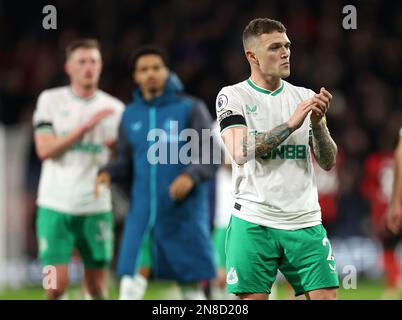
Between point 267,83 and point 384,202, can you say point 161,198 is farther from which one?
point 384,202

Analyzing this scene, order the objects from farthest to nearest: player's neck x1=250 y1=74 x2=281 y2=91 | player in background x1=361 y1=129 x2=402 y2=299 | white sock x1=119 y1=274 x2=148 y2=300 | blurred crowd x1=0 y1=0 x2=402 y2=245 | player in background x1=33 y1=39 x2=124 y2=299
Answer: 1. blurred crowd x1=0 y1=0 x2=402 y2=245
2. player in background x1=361 y1=129 x2=402 y2=299
3. player in background x1=33 y1=39 x2=124 y2=299
4. white sock x1=119 y1=274 x2=148 y2=300
5. player's neck x1=250 y1=74 x2=281 y2=91

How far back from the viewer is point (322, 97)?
5.00m

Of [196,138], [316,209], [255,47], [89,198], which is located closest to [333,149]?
[316,209]

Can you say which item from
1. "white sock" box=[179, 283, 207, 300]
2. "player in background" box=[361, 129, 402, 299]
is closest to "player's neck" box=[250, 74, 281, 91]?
"white sock" box=[179, 283, 207, 300]

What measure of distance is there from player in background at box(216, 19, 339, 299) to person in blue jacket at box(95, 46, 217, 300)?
1.86 metres

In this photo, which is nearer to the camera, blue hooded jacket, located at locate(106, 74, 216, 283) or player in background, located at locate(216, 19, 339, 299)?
player in background, located at locate(216, 19, 339, 299)

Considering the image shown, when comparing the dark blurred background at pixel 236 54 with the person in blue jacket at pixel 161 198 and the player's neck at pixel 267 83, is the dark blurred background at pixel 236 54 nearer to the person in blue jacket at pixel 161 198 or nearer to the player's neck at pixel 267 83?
the person in blue jacket at pixel 161 198

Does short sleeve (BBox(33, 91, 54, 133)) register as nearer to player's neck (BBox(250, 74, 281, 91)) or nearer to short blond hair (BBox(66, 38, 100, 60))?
short blond hair (BBox(66, 38, 100, 60))

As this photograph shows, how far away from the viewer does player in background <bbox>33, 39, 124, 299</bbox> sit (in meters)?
7.80

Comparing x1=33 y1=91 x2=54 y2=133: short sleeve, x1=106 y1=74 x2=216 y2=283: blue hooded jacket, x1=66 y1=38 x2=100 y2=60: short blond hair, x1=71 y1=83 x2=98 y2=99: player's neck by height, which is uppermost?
x1=66 y1=38 x2=100 y2=60: short blond hair

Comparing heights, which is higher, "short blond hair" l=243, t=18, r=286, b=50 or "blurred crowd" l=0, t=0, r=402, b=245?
"blurred crowd" l=0, t=0, r=402, b=245

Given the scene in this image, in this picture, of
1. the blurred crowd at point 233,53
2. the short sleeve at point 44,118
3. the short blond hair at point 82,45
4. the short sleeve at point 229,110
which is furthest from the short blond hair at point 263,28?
the blurred crowd at point 233,53

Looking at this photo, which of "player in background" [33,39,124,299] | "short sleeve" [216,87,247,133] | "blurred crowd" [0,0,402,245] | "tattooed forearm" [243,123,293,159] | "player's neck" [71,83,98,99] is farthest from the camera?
"blurred crowd" [0,0,402,245]

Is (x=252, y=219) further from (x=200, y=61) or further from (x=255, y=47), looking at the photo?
(x=200, y=61)
